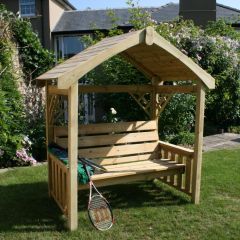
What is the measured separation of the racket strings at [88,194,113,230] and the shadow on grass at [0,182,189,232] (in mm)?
455

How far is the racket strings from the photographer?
450 cm

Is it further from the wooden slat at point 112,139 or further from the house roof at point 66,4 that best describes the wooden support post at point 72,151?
the house roof at point 66,4

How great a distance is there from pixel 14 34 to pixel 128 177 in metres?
6.45

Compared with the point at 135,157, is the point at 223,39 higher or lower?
higher

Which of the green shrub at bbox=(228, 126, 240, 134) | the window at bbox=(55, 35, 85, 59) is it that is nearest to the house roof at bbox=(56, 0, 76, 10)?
the window at bbox=(55, 35, 85, 59)

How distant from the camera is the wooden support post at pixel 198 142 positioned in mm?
5219

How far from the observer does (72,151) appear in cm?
439

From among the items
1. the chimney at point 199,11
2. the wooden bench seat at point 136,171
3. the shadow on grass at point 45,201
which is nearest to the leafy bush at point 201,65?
the chimney at point 199,11

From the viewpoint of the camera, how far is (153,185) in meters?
6.44

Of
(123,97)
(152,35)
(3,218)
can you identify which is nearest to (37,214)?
(3,218)

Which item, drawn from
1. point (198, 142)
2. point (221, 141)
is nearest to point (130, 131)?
point (198, 142)

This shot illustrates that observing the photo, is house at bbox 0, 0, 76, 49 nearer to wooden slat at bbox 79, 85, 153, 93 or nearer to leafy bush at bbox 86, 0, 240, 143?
leafy bush at bbox 86, 0, 240, 143

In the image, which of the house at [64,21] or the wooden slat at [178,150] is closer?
the wooden slat at [178,150]

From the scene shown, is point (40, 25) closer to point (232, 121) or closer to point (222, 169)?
point (232, 121)
